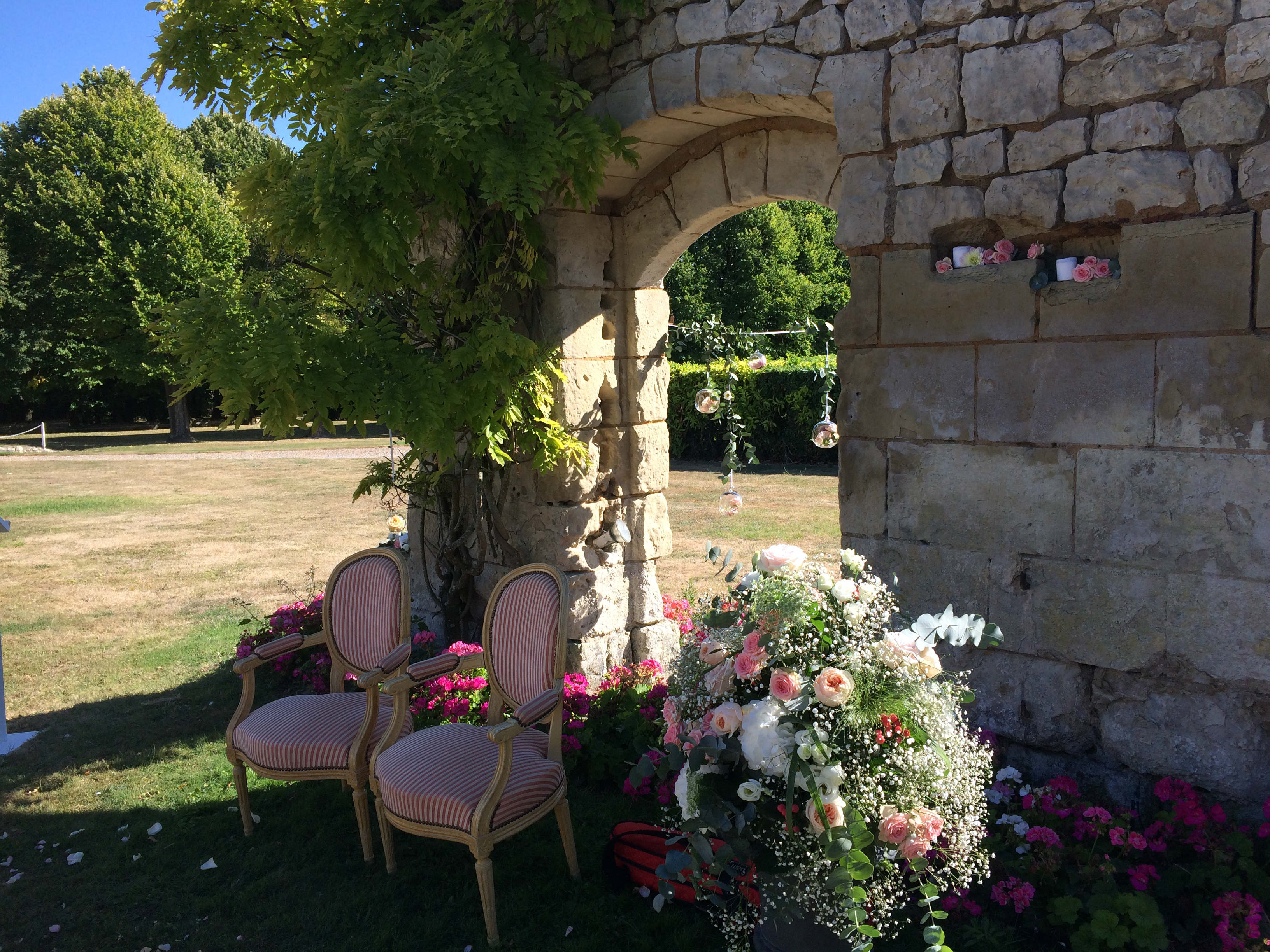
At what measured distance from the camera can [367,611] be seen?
390 centimetres

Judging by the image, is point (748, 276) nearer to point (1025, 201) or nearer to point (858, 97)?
point (858, 97)

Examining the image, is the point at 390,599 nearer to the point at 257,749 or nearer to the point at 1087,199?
the point at 257,749

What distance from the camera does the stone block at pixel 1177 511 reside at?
2715mm

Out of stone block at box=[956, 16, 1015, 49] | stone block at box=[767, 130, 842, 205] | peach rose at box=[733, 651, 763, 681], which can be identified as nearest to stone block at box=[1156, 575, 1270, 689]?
peach rose at box=[733, 651, 763, 681]

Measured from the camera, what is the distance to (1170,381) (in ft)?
9.28

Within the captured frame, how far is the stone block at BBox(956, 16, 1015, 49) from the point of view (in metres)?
3.03

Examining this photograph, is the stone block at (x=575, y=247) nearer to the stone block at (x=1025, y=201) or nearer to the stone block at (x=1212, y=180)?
the stone block at (x=1025, y=201)

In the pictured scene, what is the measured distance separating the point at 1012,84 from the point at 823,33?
0.76 m

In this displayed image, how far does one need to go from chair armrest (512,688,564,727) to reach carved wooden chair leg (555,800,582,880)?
1.20ft

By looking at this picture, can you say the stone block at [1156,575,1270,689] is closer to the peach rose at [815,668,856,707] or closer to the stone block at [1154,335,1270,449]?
the stone block at [1154,335,1270,449]

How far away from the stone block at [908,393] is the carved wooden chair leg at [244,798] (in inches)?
107

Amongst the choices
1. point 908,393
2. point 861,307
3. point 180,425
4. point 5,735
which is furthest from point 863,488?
point 180,425

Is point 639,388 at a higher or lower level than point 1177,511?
higher

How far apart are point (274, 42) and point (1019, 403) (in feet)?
13.5
